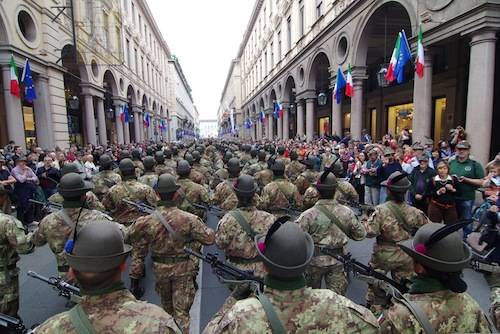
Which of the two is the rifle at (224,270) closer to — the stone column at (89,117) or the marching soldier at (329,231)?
the marching soldier at (329,231)

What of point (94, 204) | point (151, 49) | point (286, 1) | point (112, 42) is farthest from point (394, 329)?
point (151, 49)

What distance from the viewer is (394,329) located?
195cm

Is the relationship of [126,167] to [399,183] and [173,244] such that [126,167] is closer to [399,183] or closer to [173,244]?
[173,244]

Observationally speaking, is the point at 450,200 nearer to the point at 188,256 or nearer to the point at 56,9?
the point at 188,256

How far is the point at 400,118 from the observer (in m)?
18.5

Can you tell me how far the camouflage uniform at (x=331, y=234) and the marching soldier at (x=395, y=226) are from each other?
0.24 metres

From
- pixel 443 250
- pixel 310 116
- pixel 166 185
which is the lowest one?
pixel 443 250

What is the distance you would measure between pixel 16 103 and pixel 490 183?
607 inches

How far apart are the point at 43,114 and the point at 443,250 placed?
55.3ft

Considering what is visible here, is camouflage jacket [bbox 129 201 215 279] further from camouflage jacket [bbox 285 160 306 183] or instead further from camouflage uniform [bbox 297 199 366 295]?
camouflage jacket [bbox 285 160 306 183]


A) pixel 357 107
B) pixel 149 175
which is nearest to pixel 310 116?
pixel 357 107

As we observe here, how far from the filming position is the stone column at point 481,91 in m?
8.29

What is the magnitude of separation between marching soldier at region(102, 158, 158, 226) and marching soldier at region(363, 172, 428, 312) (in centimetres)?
384

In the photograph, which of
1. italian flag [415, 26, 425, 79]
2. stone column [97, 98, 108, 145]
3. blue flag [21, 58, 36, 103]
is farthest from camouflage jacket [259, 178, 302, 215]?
stone column [97, 98, 108, 145]
